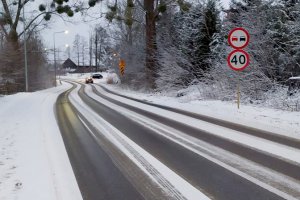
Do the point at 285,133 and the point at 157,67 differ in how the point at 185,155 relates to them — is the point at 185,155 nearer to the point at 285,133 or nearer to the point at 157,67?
the point at 285,133

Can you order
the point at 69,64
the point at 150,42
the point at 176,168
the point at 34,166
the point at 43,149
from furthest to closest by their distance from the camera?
the point at 69,64 < the point at 150,42 < the point at 43,149 < the point at 34,166 < the point at 176,168

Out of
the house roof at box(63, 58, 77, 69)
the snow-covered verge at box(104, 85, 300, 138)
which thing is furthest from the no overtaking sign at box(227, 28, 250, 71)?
the house roof at box(63, 58, 77, 69)

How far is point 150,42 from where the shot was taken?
30.8 metres

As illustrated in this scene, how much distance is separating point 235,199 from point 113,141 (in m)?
4.70

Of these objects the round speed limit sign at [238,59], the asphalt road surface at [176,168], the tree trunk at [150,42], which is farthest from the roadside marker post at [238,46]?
the tree trunk at [150,42]

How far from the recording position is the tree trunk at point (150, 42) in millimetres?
29875

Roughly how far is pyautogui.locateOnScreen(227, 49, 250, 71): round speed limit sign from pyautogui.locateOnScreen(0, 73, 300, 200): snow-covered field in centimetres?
152

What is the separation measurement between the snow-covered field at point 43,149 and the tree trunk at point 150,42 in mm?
15128

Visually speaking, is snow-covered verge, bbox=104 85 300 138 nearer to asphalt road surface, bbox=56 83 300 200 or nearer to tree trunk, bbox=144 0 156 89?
asphalt road surface, bbox=56 83 300 200

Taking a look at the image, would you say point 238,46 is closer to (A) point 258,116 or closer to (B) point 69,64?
(A) point 258,116

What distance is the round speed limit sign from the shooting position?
14328 mm

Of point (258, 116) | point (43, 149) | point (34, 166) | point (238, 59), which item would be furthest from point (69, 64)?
point (34, 166)

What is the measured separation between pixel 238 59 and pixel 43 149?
8434 mm

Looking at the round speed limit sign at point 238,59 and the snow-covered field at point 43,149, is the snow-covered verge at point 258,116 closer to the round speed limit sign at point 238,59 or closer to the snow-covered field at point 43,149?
the snow-covered field at point 43,149
